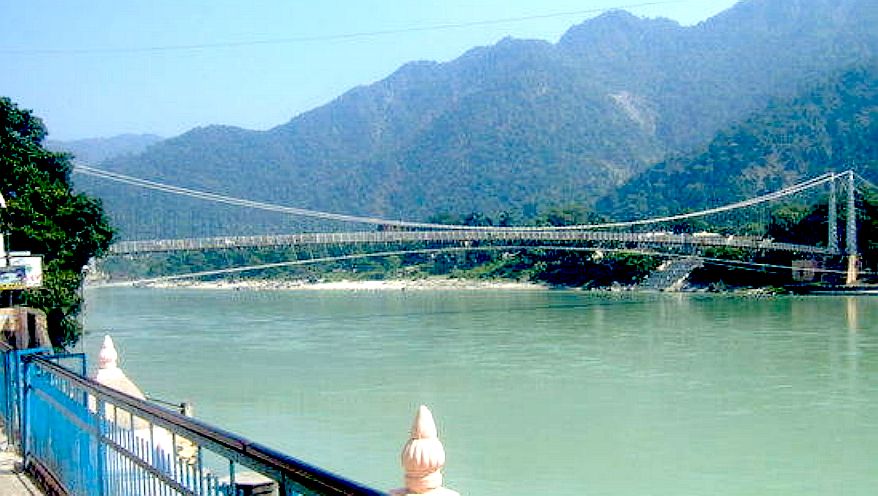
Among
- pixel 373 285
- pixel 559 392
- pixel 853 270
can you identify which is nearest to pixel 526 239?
pixel 853 270

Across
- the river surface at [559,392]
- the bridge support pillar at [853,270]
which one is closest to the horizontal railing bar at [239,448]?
the river surface at [559,392]

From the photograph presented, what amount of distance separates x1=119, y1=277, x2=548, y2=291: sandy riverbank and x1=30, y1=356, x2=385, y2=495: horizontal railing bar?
38.4 m

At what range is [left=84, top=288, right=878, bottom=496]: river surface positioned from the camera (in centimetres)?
812

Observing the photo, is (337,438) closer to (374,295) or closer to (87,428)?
(87,428)

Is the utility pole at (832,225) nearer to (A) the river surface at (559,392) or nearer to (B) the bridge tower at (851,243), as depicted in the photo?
(B) the bridge tower at (851,243)

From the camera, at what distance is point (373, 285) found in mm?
47344

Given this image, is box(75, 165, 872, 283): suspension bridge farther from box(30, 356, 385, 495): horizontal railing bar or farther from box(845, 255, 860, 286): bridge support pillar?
box(30, 356, 385, 495): horizontal railing bar

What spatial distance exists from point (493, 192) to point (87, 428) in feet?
286

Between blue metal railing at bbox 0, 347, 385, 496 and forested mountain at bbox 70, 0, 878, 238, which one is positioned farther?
forested mountain at bbox 70, 0, 878, 238

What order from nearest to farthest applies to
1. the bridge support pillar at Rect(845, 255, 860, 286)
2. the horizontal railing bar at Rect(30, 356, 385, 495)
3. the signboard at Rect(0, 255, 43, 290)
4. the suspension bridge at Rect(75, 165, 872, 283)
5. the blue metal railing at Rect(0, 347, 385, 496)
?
the horizontal railing bar at Rect(30, 356, 385, 495), the blue metal railing at Rect(0, 347, 385, 496), the signboard at Rect(0, 255, 43, 290), the suspension bridge at Rect(75, 165, 872, 283), the bridge support pillar at Rect(845, 255, 860, 286)

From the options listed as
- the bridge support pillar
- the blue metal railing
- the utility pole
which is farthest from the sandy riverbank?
the blue metal railing

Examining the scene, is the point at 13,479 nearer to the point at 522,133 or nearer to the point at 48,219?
the point at 48,219

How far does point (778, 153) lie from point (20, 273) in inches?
2520

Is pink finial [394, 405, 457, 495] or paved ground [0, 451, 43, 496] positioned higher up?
pink finial [394, 405, 457, 495]
